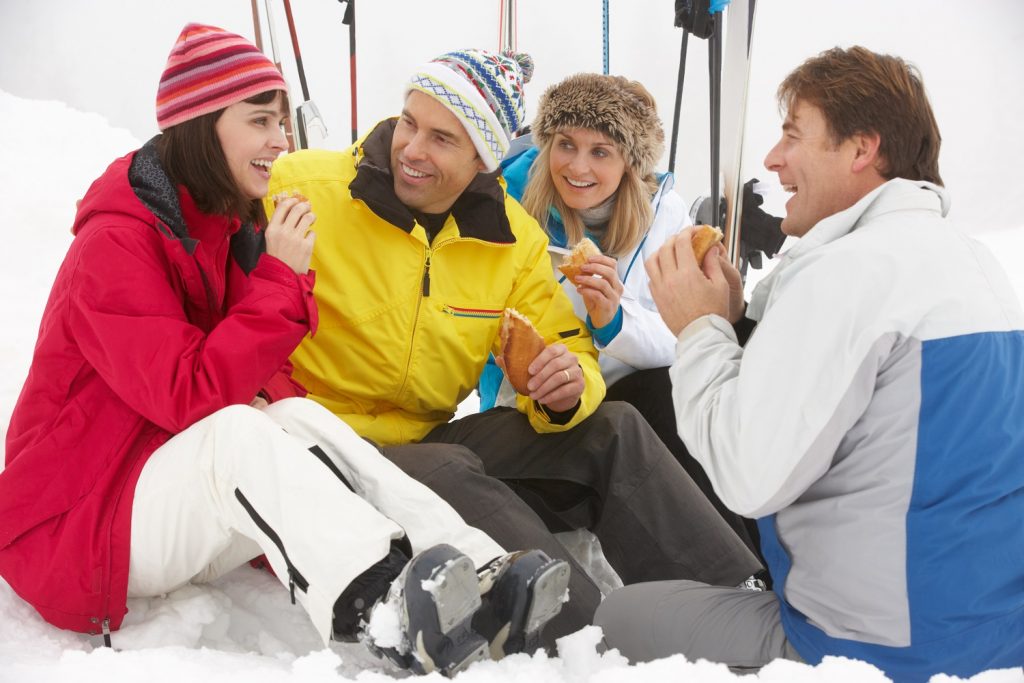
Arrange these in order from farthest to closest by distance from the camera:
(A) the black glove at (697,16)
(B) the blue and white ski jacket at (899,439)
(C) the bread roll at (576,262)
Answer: (A) the black glove at (697,16) → (C) the bread roll at (576,262) → (B) the blue and white ski jacket at (899,439)

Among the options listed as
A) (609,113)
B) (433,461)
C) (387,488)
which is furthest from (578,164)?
(387,488)

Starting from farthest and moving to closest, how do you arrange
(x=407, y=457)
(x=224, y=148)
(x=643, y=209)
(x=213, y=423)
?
1. (x=643, y=209)
2. (x=407, y=457)
3. (x=224, y=148)
4. (x=213, y=423)

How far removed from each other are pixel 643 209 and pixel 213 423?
1.55 metres

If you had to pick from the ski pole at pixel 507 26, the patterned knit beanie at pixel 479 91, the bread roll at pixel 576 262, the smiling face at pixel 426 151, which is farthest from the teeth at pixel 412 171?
the ski pole at pixel 507 26

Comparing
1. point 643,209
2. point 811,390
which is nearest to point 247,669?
point 811,390

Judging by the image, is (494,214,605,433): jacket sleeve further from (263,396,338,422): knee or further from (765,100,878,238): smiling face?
(765,100,878,238): smiling face

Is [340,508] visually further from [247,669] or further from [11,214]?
[11,214]

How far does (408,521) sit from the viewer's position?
1467 millimetres

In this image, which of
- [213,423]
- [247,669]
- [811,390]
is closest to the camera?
[811,390]

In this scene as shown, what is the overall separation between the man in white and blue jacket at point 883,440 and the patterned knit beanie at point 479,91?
0.94 metres

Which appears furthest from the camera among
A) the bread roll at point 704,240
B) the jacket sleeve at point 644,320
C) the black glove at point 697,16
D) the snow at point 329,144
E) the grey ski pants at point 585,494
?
the black glove at point 697,16

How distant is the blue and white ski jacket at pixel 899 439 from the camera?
1150mm

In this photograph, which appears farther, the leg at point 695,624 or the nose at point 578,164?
the nose at point 578,164

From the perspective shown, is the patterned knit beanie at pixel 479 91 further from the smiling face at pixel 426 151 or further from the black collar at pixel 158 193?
the black collar at pixel 158 193
